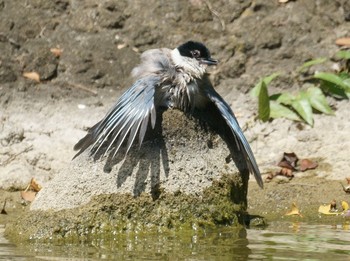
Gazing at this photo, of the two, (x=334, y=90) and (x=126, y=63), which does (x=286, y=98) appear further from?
(x=126, y=63)

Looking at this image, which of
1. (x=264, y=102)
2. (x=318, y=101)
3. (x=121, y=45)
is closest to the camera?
(x=264, y=102)

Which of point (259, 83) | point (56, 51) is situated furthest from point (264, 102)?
point (56, 51)

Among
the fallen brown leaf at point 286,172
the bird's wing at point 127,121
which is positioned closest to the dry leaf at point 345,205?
the fallen brown leaf at point 286,172

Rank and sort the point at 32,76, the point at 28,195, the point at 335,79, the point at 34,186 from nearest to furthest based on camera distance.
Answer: the point at 28,195 → the point at 34,186 → the point at 335,79 → the point at 32,76

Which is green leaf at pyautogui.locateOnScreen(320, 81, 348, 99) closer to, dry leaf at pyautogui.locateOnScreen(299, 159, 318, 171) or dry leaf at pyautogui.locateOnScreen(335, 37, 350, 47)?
dry leaf at pyautogui.locateOnScreen(335, 37, 350, 47)

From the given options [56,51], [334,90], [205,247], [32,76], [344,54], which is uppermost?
[56,51]

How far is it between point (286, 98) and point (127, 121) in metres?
2.69

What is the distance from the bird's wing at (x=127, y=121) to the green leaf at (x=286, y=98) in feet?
7.81

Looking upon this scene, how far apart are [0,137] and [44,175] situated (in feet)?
1.91

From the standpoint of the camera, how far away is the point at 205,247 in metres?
5.98

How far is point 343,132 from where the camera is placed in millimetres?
8453

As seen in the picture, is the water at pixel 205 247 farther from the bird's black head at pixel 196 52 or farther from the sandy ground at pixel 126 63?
the sandy ground at pixel 126 63

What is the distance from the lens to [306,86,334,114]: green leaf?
8.66 meters

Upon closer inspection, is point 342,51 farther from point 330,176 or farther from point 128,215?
point 128,215
